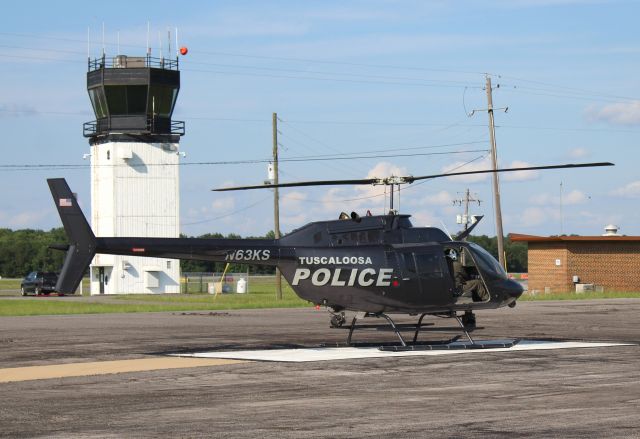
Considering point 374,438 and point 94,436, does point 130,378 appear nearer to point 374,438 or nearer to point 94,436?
point 94,436

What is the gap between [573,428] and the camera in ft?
41.3

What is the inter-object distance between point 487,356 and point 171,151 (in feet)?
184

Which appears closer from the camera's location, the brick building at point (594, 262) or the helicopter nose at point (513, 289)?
the helicopter nose at point (513, 289)

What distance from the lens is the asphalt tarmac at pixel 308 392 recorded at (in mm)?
12922

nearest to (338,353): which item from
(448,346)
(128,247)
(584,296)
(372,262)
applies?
(372,262)

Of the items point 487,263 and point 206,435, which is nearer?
point 206,435

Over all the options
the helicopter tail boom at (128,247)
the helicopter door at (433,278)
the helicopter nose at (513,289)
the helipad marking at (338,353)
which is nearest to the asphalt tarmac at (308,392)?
the helipad marking at (338,353)

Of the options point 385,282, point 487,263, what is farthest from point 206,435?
point 487,263

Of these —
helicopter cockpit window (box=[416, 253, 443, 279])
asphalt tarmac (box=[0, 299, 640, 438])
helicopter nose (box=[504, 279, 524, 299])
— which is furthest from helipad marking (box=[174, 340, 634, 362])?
helicopter cockpit window (box=[416, 253, 443, 279])

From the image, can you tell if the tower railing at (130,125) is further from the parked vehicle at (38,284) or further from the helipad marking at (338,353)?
the helipad marking at (338,353)

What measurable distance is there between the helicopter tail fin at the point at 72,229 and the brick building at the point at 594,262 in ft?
154

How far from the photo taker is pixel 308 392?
16.5m

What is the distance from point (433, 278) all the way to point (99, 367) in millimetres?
7992

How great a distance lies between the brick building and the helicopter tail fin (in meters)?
46.8
